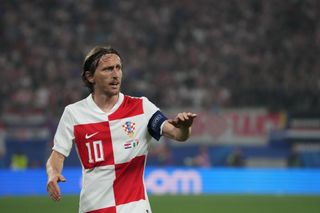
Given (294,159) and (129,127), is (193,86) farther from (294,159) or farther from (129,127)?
(129,127)

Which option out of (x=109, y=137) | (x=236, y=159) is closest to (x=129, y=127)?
(x=109, y=137)

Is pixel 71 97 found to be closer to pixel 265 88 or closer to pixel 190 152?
pixel 190 152

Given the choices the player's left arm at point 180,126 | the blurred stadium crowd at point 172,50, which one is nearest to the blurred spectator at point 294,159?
the blurred stadium crowd at point 172,50

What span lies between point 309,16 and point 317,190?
7.94 metres

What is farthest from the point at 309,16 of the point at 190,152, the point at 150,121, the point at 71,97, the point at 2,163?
the point at 150,121

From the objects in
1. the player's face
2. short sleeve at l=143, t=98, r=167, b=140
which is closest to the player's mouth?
the player's face

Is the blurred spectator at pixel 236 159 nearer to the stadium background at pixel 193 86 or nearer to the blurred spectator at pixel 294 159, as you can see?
the stadium background at pixel 193 86

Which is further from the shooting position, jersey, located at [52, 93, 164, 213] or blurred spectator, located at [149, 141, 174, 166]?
blurred spectator, located at [149, 141, 174, 166]

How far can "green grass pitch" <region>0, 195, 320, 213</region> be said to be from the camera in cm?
1421

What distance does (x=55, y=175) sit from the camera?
4.54 m

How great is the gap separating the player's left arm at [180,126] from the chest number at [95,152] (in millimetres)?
421

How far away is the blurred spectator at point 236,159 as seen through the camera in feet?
66.8

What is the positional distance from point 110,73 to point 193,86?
58.3ft

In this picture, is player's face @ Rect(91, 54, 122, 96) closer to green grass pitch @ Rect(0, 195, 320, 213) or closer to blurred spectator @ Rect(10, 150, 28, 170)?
green grass pitch @ Rect(0, 195, 320, 213)
